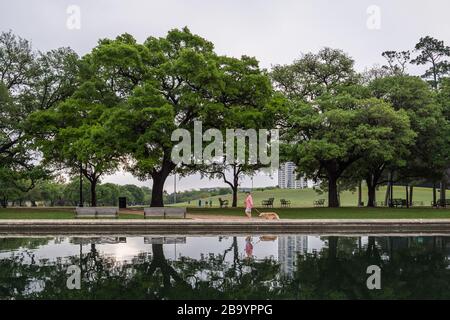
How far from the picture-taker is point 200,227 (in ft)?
74.5

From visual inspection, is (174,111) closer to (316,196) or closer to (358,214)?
(358,214)

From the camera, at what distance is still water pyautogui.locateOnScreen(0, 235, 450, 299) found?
10.3 metres

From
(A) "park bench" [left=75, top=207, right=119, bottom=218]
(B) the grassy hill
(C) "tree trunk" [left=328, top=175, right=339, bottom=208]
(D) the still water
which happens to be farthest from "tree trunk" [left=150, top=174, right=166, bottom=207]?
(B) the grassy hill

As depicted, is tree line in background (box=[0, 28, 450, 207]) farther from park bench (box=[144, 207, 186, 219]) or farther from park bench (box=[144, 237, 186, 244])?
park bench (box=[144, 237, 186, 244])

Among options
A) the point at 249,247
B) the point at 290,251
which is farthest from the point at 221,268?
the point at 249,247

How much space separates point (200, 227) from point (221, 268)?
31.9 feet

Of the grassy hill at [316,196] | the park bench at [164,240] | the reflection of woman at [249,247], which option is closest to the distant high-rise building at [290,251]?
the reflection of woman at [249,247]

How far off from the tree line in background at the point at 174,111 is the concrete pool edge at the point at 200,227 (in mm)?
9750

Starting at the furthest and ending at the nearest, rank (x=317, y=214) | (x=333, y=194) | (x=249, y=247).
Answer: (x=333, y=194) → (x=317, y=214) → (x=249, y=247)

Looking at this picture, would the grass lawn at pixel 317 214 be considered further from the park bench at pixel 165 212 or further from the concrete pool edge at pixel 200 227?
the concrete pool edge at pixel 200 227

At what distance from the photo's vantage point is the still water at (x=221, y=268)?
10.3m

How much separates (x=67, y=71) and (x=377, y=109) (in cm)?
2667

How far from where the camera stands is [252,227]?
22734 mm
